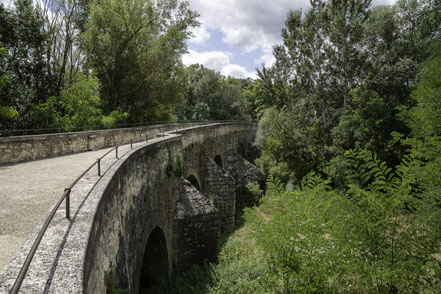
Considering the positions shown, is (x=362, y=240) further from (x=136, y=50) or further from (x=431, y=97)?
(x=136, y=50)

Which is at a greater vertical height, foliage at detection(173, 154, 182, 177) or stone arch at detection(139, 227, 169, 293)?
foliage at detection(173, 154, 182, 177)

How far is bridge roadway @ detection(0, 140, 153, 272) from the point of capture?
345cm

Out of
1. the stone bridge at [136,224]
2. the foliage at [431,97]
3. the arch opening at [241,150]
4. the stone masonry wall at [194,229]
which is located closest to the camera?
the stone bridge at [136,224]

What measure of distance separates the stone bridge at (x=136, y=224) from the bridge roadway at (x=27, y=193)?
503 mm

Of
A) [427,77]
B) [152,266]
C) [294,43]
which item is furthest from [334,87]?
[152,266]

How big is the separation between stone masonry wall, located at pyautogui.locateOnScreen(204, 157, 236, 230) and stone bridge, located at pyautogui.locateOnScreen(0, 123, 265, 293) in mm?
56

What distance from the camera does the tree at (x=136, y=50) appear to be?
21891mm

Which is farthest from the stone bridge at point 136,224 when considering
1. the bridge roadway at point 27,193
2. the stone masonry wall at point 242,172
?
the stone masonry wall at point 242,172

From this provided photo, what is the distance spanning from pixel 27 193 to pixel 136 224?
2.20 metres

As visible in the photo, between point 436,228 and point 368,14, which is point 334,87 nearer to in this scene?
point 368,14

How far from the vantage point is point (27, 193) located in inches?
200

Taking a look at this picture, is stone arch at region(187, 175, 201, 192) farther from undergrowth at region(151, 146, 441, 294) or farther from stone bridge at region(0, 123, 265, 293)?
undergrowth at region(151, 146, 441, 294)

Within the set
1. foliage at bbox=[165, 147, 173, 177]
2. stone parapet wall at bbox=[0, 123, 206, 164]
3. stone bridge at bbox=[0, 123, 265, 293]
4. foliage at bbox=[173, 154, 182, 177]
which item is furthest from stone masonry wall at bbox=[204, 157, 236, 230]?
foliage at bbox=[165, 147, 173, 177]

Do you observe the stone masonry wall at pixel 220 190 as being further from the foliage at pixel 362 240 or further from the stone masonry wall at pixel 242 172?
the foliage at pixel 362 240
